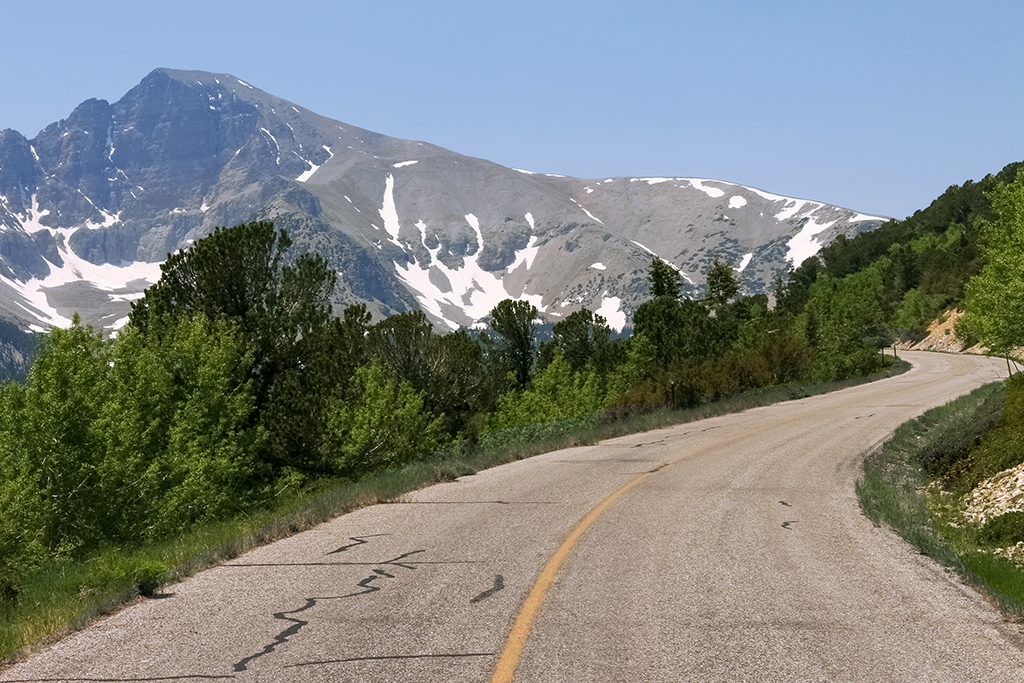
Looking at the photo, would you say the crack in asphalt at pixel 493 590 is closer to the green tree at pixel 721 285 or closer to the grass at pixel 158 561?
the grass at pixel 158 561

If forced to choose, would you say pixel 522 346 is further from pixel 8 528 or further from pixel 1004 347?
pixel 8 528

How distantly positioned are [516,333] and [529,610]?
192 feet

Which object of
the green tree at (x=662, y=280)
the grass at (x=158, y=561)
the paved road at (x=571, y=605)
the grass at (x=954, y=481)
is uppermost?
the green tree at (x=662, y=280)

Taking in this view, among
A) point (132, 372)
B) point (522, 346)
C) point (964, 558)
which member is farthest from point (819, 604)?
point (522, 346)

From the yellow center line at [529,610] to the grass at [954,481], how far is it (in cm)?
392

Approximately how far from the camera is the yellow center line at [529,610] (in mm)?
5672

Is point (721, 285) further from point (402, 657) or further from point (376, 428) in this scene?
point (402, 657)

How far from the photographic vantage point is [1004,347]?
3959 cm

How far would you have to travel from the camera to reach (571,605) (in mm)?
7383

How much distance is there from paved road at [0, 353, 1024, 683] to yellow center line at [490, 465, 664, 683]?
31 mm

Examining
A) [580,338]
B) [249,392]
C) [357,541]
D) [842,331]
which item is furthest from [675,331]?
[357,541]

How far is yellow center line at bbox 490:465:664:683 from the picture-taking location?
567 centimetres

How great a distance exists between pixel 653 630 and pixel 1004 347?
3929 cm

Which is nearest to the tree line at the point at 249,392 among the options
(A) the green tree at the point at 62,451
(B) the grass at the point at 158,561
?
(A) the green tree at the point at 62,451
